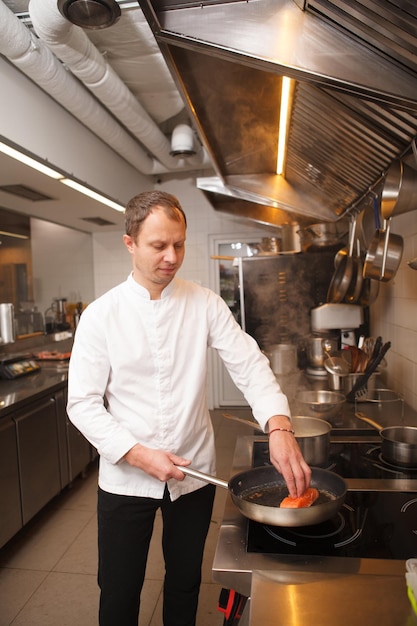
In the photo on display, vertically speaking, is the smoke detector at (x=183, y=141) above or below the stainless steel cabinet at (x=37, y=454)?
above

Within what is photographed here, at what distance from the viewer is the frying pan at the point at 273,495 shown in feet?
3.24

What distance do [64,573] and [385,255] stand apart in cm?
228

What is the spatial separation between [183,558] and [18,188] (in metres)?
2.77

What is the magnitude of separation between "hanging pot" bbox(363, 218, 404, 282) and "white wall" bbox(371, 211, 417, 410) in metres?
0.20

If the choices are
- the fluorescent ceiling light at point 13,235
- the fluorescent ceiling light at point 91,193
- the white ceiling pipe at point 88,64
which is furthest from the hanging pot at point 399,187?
the fluorescent ceiling light at point 13,235

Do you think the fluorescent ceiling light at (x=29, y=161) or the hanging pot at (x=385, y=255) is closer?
the hanging pot at (x=385, y=255)

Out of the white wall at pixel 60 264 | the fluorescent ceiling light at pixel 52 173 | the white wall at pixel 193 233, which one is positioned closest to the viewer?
the fluorescent ceiling light at pixel 52 173

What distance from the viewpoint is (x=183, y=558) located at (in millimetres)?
1507

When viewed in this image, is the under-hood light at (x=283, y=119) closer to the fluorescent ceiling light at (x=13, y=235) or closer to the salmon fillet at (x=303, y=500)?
the salmon fillet at (x=303, y=500)

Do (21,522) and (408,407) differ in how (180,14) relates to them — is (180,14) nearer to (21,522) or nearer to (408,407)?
(408,407)

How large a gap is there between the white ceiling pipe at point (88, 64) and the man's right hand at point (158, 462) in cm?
190

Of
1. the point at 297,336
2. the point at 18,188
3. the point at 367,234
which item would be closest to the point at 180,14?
the point at 367,234

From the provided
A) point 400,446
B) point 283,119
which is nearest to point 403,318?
point 400,446

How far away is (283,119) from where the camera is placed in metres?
1.78
